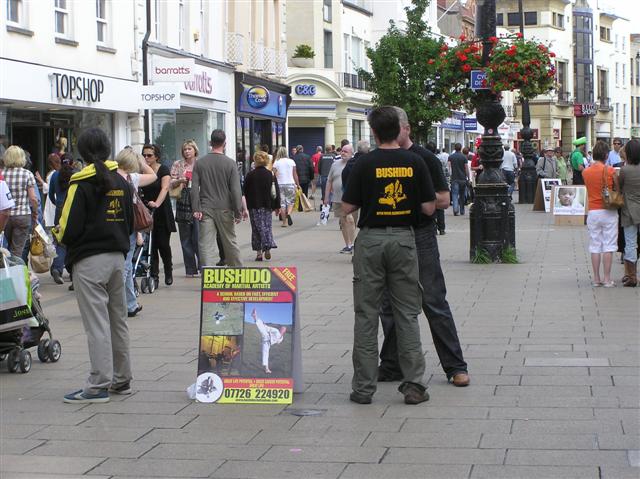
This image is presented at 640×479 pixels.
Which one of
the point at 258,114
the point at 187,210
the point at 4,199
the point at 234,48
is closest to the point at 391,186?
the point at 4,199

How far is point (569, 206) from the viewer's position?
85.6 ft

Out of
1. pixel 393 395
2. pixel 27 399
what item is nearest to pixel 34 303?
pixel 27 399

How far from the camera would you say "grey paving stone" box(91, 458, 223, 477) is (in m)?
6.08

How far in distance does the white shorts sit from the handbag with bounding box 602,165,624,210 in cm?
16

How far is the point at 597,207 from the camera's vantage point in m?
14.0

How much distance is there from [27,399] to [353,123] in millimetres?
47970

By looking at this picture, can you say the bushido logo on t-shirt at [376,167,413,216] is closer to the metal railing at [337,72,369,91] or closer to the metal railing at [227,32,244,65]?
the metal railing at [227,32,244,65]

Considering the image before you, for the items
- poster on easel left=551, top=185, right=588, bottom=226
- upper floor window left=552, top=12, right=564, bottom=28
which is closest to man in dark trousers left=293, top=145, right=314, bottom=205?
poster on easel left=551, top=185, right=588, bottom=226

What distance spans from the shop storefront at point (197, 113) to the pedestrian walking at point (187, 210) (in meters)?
12.9

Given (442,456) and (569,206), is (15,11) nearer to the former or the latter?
(569,206)

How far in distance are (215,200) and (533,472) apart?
900cm

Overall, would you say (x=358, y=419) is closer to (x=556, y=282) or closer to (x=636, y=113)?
(x=556, y=282)

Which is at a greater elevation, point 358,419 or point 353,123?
point 353,123

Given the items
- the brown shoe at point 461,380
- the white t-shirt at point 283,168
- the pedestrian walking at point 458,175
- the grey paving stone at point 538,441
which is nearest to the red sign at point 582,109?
the pedestrian walking at point 458,175
